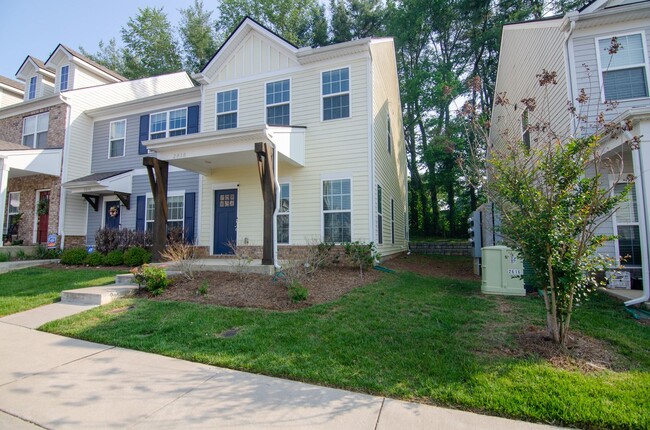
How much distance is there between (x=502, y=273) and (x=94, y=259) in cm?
1203

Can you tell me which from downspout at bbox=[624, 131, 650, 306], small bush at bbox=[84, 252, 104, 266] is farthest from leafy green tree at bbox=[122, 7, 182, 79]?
downspout at bbox=[624, 131, 650, 306]

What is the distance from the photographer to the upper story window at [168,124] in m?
12.3

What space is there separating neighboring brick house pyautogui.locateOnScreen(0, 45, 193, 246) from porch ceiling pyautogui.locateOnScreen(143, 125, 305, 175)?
6.54 meters

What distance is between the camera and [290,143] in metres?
9.20

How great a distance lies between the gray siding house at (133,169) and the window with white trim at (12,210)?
3485 mm

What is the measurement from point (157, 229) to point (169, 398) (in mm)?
7426

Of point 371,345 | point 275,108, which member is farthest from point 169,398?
point 275,108

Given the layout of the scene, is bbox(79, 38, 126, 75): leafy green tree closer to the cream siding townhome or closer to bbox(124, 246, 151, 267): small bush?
the cream siding townhome

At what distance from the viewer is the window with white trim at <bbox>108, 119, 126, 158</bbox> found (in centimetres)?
1328

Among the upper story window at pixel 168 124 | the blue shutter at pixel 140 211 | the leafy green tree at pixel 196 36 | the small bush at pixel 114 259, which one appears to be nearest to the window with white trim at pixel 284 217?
the upper story window at pixel 168 124

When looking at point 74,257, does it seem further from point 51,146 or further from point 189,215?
point 51,146

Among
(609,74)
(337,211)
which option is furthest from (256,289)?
(609,74)

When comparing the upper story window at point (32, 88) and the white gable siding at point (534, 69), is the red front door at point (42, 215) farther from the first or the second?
the white gable siding at point (534, 69)

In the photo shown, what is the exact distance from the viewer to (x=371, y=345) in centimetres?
386
